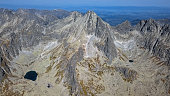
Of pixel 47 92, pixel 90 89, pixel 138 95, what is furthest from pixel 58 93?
pixel 138 95

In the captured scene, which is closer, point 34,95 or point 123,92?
point 34,95

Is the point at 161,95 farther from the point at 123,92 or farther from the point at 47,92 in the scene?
the point at 47,92

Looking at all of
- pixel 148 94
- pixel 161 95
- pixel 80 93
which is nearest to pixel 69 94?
pixel 80 93

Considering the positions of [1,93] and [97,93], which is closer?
[1,93]

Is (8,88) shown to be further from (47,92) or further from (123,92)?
(123,92)

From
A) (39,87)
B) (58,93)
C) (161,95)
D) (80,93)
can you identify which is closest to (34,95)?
(39,87)

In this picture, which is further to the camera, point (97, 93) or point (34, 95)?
point (97, 93)

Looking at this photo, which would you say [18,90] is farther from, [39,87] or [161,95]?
[161,95]
